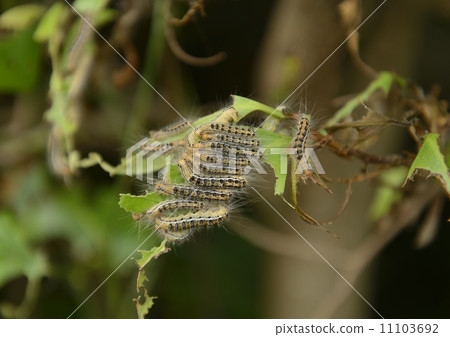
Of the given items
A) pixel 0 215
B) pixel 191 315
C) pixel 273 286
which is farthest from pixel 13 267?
pixel 273 286

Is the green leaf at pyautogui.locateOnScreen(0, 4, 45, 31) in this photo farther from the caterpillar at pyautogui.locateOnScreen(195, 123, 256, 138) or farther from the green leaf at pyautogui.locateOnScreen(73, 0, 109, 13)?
the caterpillar at pyautogui.locateOnScreen(195, 123, 256, 138)

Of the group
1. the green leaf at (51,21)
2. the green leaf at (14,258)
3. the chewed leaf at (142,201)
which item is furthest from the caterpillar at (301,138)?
the green leaf at (14,258)

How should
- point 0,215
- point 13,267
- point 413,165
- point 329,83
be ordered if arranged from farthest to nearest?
point 329,83
point 0,215
point 13,267
point 413,165

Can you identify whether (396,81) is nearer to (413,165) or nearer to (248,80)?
(413,165)

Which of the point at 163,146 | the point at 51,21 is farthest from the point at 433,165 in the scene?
the point at 51,21

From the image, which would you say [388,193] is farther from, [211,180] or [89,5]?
[89,5]

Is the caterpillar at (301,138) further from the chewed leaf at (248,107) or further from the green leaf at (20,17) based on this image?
the green leaf at (20,17)

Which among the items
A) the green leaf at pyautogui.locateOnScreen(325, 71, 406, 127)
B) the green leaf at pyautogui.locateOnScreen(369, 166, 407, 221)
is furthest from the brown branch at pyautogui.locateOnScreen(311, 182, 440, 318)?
the green leaf at pyautogui.locateOnScreen(325, 71, 406, 127)
